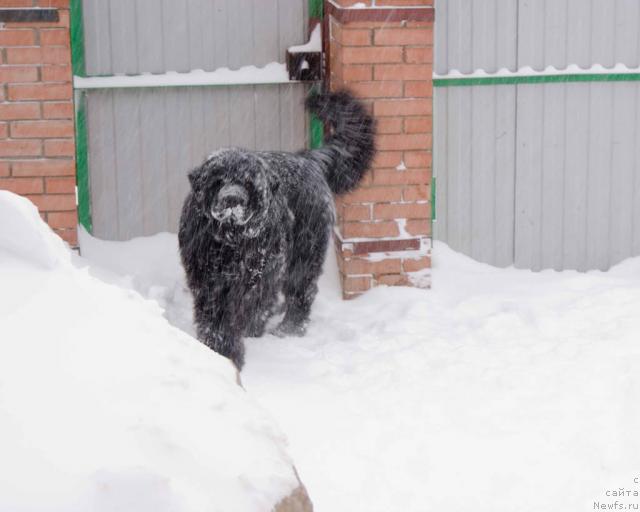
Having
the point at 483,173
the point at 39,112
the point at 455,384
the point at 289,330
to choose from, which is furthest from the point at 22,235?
the point at 483,173

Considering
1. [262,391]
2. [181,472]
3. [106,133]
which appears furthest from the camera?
[106,133]

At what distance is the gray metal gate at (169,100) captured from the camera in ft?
19.9

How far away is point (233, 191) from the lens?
459cm

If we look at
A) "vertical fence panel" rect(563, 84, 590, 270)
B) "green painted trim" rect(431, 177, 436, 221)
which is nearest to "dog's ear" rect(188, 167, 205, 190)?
"green painted trim" rect(431, 177, 436, 221)

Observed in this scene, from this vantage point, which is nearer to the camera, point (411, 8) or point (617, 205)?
point (411, 8)

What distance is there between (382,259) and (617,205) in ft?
5.33

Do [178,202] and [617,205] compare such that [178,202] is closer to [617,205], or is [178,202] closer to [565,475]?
[617,205]

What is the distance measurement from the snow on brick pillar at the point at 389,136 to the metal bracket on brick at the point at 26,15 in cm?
158

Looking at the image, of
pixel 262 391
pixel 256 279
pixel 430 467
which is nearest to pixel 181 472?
pixel 430 467

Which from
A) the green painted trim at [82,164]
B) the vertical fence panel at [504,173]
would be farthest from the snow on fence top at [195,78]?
the vertical fence panel at [504,173]

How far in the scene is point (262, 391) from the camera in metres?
4.49

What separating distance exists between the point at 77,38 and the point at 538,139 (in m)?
2.84

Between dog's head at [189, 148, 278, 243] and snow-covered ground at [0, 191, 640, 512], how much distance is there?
26.9 inches

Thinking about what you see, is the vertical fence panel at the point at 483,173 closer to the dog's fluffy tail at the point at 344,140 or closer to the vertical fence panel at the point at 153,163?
the dog's fluffy tail at the point at 344,140
